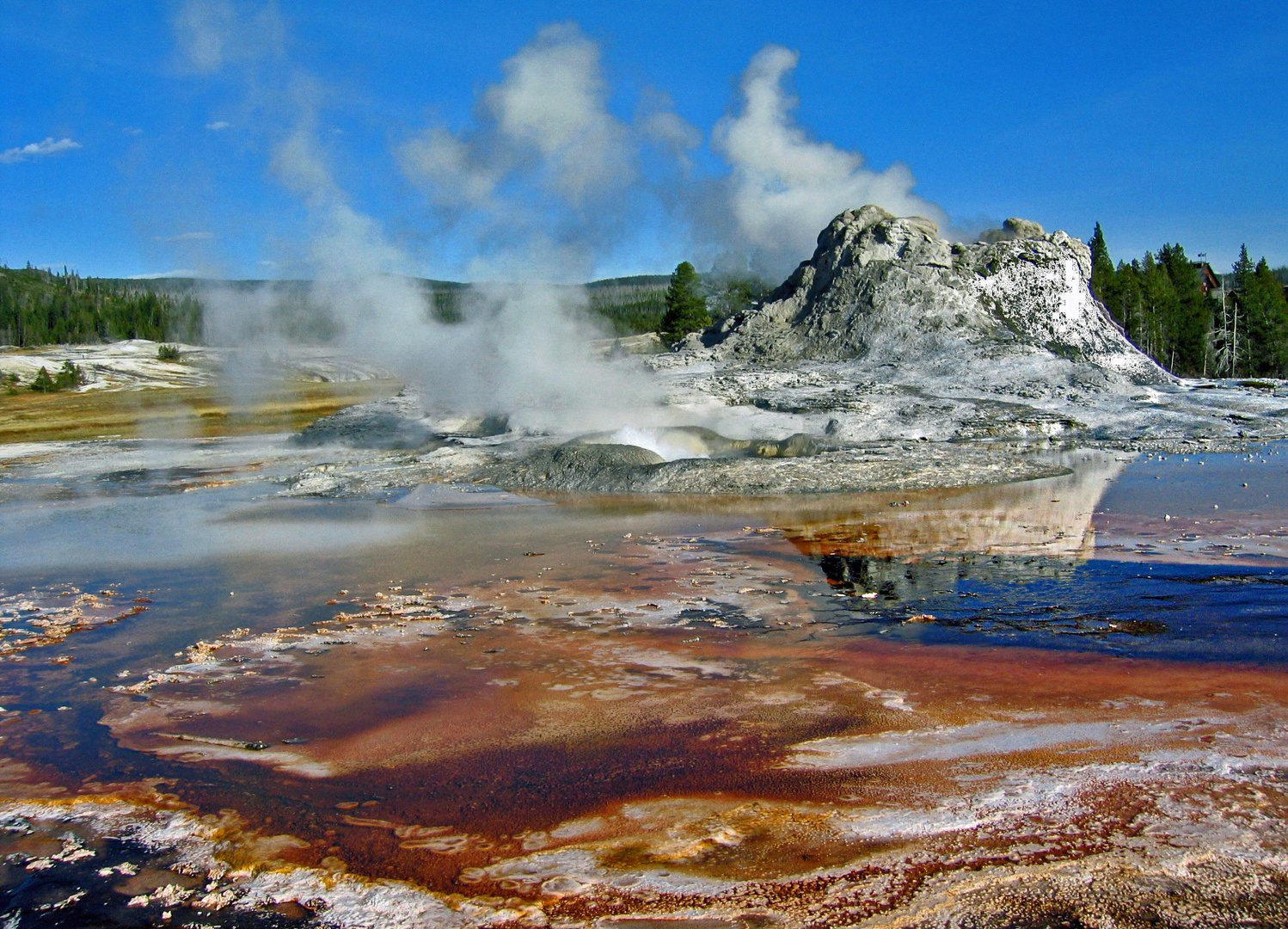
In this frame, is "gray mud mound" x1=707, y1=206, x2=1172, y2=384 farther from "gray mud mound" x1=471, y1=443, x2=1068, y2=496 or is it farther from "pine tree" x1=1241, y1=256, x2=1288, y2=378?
"pine tree" x1=1241, y1=256, x2=1288, y2=378

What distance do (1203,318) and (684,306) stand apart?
2198 cm

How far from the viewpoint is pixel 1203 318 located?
3750 centimetres

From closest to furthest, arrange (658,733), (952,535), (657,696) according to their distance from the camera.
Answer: (658,733) → (657,696) → (952,535)

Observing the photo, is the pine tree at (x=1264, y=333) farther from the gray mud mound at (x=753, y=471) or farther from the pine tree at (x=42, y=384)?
the pine tree at (x=42, y=384)

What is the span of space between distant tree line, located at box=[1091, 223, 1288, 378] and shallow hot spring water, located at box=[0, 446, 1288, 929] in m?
33.3

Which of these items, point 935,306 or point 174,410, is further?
point 174,410

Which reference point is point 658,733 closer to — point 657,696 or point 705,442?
point 657,696

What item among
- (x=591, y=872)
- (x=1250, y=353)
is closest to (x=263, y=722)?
(x=591, y=872)

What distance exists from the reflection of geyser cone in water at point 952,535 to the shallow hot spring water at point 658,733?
0.22 ft

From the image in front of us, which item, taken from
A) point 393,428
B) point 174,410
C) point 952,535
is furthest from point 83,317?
point 952,535

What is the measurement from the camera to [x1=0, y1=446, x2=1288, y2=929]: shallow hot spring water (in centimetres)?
272

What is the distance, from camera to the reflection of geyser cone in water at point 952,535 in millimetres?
6910

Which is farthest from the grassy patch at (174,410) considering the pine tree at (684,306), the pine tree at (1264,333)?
the pine tree at (1264,333)

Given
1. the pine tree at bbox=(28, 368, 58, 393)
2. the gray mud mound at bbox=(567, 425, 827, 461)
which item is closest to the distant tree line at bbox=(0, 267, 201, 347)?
the pine tree at bbox=(28, 368, 58, 393)
